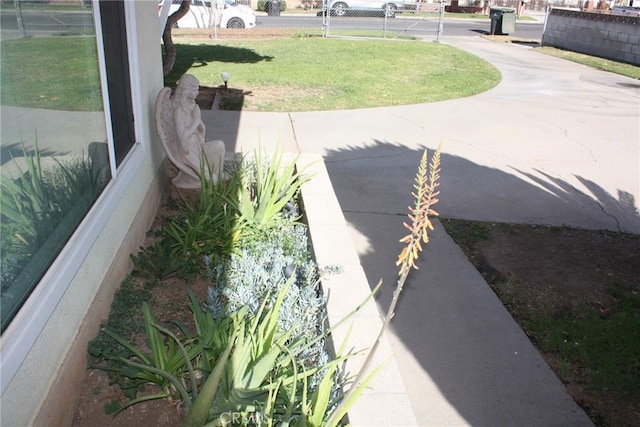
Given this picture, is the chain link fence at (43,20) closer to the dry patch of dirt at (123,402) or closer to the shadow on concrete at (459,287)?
the dry patch of dirt at (123,402)

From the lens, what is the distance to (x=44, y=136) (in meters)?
2.88

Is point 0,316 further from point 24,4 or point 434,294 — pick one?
point 434,294

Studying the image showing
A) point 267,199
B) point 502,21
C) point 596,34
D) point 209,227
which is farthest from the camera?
point 502,21

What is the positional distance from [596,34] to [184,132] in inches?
710

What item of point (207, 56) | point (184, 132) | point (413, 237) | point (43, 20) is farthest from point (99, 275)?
point (207, 56)

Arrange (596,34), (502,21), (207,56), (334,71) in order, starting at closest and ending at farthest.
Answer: (334,71), (207,56), (596,34), (502,21)

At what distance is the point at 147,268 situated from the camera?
4.02 m

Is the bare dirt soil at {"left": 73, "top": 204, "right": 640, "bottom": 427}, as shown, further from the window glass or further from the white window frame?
the window glass

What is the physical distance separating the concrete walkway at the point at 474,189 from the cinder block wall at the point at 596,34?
13.9ft

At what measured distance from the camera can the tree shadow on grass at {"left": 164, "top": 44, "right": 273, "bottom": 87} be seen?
14219 mm

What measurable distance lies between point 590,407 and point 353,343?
1.60 metres

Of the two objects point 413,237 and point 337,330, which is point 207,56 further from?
point 413,237

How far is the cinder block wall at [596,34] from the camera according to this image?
17.5m

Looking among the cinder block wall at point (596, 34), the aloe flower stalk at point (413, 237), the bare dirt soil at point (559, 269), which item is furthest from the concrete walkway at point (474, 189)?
the cinder block wall at point (596, 34)
